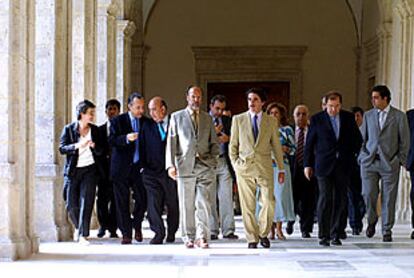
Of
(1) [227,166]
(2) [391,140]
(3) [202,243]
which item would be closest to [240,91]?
(1) [227,166]

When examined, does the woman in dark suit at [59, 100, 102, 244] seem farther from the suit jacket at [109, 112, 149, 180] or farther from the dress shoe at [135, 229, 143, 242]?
the dress shoe at [135, 229, 143, 242]

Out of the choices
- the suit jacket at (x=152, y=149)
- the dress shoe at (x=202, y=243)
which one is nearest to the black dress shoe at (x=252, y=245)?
the dress shoe at (x=202, y=243)

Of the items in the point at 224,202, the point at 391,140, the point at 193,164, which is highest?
the point at 391,140

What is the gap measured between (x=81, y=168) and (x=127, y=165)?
0.54 metres

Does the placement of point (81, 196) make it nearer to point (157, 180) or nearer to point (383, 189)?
point (157, 180)

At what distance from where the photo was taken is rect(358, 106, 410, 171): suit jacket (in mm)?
8836

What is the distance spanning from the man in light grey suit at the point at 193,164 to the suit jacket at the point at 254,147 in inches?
10.1

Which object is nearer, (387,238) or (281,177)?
(281,177)

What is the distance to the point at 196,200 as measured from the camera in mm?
8125

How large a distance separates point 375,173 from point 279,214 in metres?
1.16

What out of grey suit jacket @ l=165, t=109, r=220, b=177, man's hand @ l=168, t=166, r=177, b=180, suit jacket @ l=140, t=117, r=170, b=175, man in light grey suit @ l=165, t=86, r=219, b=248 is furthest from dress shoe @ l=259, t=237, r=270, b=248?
suit jacket @ l=140, t=117, r=170, b=175

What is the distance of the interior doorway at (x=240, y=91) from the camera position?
65.2ft

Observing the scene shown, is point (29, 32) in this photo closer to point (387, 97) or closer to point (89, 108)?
point (89, 108)

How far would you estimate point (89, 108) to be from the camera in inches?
336
